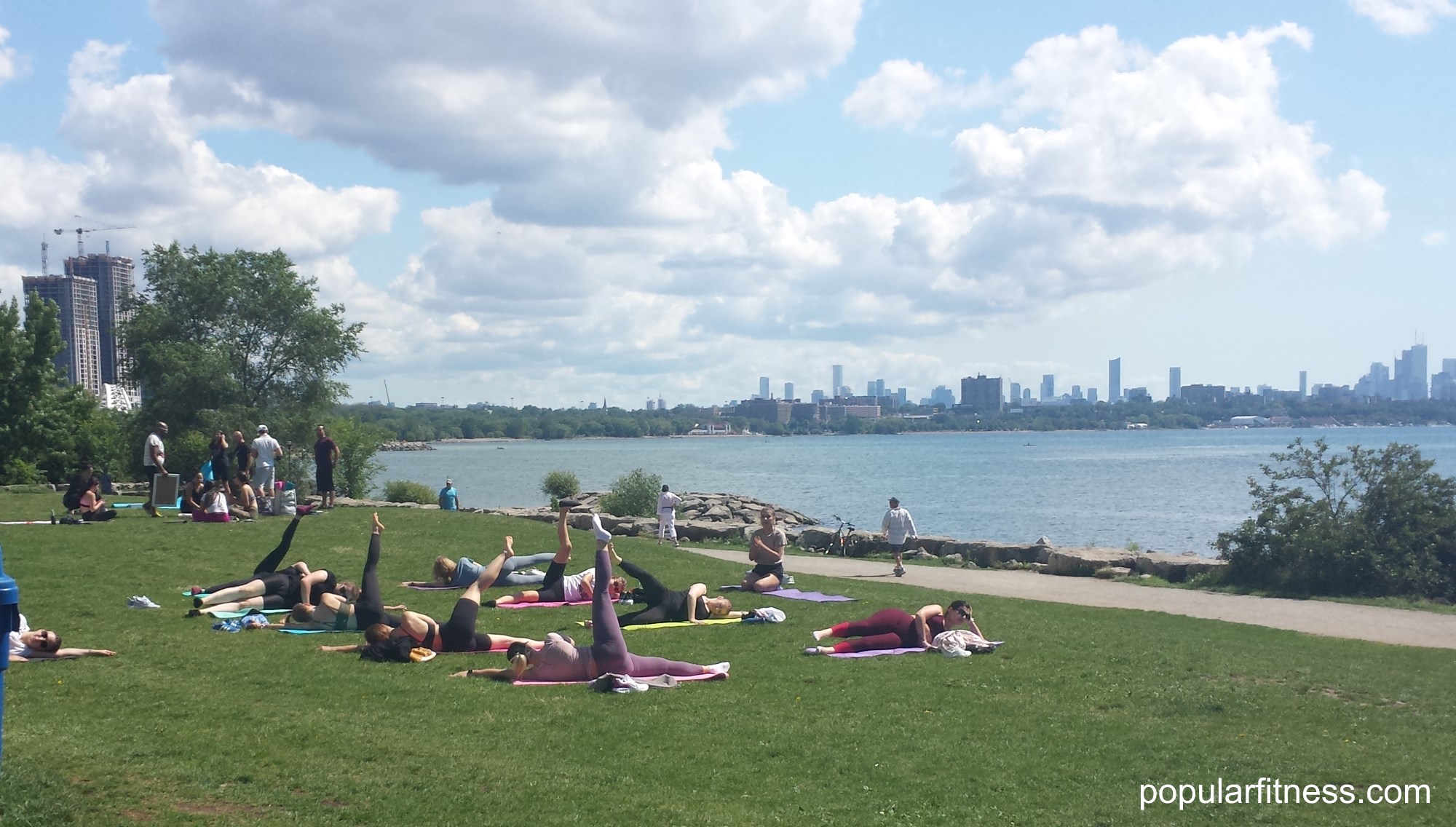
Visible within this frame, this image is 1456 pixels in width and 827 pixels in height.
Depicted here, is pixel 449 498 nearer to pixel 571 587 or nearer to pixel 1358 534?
pixel 571 587

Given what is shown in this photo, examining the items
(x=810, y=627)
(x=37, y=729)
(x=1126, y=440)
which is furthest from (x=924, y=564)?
(x=1126, y=440)

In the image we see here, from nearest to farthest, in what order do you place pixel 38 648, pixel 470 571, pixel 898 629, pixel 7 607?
1. pixel 7 607
2. pixel 38 648
3. pixel 898 629
4. pixel 470 571

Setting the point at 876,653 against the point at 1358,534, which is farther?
the point at 1358,534

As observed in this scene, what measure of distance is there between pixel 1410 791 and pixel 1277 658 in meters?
4.94

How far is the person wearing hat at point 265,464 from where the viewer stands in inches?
903

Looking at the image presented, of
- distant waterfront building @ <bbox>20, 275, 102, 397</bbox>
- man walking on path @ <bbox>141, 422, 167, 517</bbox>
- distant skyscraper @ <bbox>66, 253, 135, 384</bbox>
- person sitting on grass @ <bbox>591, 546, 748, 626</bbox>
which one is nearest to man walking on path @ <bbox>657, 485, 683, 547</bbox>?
person sitting on grass @ <bbox>591, 546, 748, 626</bbox>

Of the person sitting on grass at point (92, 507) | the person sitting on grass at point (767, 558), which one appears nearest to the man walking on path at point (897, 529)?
the person sitting on grass at point (767, 558)

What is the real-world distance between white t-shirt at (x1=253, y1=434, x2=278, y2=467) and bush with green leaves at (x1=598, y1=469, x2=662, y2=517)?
1218 centimetres

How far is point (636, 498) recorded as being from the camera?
3356 centimetres

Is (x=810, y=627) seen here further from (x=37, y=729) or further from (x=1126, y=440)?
(x=1126, y=440)

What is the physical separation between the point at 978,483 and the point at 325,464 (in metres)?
59.0

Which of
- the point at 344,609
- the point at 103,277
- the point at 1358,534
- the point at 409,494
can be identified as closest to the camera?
the point at 344,609

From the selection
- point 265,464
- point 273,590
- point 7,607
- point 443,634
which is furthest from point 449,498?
point 7,607

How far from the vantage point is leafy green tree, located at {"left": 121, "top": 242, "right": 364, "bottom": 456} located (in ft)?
124
